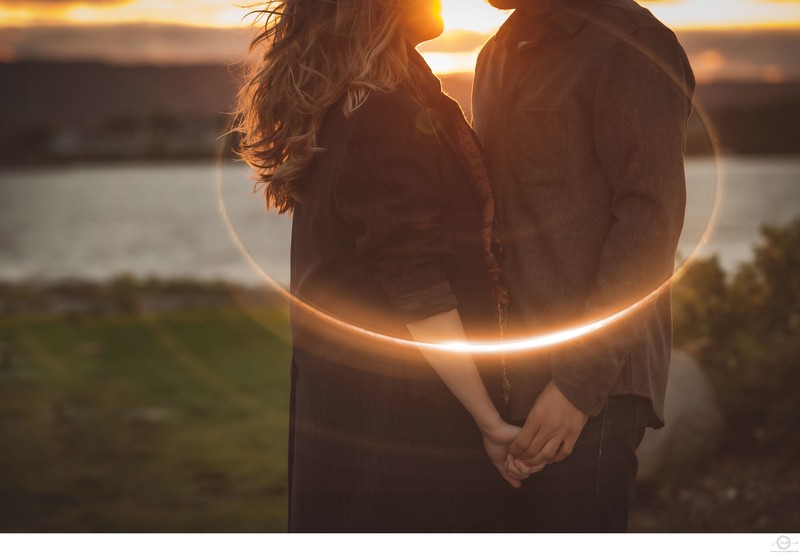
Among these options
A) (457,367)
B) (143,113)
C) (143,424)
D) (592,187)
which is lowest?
(143,113)

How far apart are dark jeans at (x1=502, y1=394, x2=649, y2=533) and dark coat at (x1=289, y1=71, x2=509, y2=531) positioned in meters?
0.11

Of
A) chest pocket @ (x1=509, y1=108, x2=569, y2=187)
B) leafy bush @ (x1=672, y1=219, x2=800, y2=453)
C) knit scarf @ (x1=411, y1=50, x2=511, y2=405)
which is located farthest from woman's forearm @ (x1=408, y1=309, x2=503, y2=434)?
leafy bush @ (x1=672, y1=219, x2=800, y2=453)

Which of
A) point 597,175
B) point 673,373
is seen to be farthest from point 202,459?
point 597,175

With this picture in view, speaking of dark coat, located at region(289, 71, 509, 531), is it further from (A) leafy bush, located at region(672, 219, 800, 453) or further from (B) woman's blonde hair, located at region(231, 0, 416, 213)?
(A) leafy bush, located at region(672, 219, 800, 453)

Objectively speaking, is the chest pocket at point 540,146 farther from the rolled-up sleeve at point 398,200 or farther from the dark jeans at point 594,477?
the dark jeans at point 594,477

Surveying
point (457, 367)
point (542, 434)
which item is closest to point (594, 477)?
point (542, 434)

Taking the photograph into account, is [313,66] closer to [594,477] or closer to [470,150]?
[470,150]

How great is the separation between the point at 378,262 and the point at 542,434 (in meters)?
0.45

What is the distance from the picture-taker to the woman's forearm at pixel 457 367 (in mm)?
1452

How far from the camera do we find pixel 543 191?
5.04 ft

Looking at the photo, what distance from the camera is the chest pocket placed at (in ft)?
4.95

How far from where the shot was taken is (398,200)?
1.38 m
